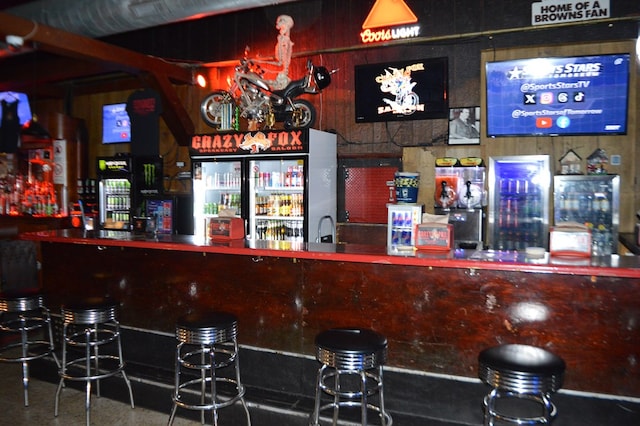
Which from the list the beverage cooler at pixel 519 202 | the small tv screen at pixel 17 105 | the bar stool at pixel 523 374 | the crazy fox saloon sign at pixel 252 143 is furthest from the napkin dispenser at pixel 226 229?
the small tv screen at pixel 17 105

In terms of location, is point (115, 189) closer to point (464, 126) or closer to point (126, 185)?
point (126, 185)

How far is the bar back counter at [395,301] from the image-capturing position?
2568mm

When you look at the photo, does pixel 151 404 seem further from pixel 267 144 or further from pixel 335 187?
pixel 335 187

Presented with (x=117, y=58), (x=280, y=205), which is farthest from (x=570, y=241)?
(x=117, y=58)

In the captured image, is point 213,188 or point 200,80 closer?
point 213,188

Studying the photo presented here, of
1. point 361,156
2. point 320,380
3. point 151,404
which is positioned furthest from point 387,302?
point 361,156

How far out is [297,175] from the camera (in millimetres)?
5590

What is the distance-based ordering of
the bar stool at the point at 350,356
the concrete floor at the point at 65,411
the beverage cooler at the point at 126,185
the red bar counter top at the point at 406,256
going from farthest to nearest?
the beverage cooler at the point at 126,185 → the concrete floor at the point at 65,411 → the red bar counter top at the point at 406,256 → the bar stool at the point at 350,356

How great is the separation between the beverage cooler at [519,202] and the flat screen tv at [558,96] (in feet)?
1.29

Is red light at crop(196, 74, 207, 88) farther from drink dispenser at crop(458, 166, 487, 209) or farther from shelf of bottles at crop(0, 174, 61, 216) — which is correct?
drink dispenser at crop(458, 166, 487, 209)

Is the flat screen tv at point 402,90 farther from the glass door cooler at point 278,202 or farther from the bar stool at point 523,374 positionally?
the bar stool at point 523,374

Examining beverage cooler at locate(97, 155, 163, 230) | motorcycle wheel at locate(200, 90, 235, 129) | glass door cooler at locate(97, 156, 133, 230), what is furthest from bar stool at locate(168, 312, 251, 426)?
glass door cooler at locate(97, 156, 133, 230)

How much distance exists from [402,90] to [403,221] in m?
1.62

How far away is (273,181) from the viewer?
5738 mm
